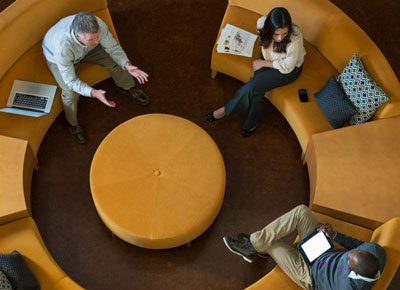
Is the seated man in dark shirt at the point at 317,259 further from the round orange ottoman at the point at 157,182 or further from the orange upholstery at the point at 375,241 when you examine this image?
the round orange ottoman at the point at 157,182

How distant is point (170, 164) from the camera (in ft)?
16.5

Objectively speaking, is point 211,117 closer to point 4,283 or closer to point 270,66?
point 270,66

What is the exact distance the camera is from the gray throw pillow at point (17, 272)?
4.29 m

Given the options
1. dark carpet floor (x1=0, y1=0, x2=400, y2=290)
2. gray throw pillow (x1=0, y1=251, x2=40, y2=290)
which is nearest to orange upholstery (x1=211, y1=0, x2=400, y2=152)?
dark carpet floor (x1=0, y1=0, x2=400, y2=290)

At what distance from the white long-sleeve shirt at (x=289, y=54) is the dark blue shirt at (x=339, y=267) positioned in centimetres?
176

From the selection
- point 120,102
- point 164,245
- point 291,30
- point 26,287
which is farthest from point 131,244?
point 291,30

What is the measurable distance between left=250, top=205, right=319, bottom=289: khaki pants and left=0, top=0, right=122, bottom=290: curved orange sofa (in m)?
1.71

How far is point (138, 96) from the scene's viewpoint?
5.89 metres

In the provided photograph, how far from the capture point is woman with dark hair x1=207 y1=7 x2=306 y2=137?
4868mm

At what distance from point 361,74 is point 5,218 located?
362 cm

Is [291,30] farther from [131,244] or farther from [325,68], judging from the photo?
[131,244]

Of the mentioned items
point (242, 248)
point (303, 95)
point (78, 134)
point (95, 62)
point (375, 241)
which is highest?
point (303, 95)

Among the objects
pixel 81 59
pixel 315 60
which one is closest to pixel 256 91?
pixel 315 60

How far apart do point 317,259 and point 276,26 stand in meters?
2.13
